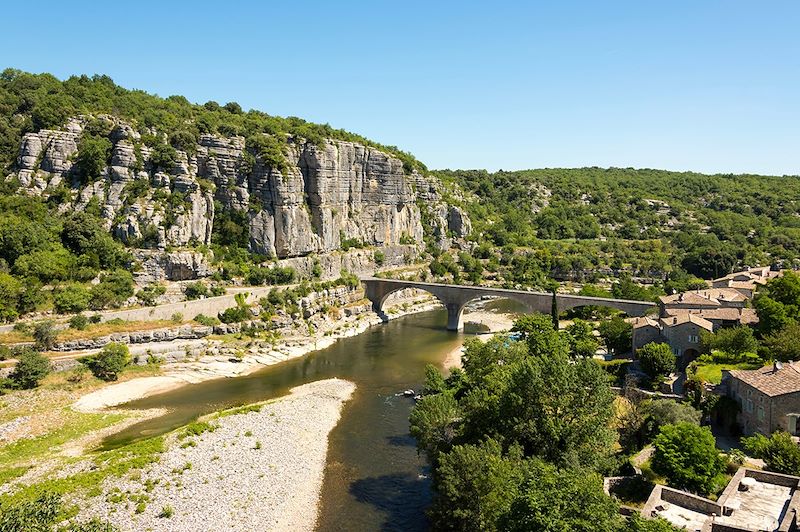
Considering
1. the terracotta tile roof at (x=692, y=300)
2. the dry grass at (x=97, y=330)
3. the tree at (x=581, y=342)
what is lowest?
the tree at (x=581, y=342)

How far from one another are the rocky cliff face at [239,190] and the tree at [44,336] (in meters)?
19.8

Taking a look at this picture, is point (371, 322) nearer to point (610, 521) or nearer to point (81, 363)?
point (81, 363)

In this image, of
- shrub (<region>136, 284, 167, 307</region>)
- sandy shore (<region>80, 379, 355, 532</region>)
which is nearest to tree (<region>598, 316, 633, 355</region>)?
sandy shore (<region>80, 379, 355, 532</region>)

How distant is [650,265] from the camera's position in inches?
3536

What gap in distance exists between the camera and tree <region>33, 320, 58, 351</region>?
41719 millimetres

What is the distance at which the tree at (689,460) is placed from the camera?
19.7 meters

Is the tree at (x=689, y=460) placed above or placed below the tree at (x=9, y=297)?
below

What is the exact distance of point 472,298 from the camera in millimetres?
63188

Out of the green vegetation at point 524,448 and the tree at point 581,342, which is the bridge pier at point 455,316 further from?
the green vegetation at point 524,448

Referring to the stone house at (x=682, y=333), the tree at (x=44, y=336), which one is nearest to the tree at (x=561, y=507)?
the stone house at (x=682, y=333)

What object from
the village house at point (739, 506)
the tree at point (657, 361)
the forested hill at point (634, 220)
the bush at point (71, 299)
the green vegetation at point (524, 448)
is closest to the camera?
the green vegetation at point (524, 448)

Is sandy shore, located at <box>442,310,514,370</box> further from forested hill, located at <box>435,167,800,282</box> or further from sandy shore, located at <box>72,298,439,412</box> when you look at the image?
forested hill, located at <box>435,167,800,282</box>

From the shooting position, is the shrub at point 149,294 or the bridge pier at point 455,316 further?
the bridge pier at point 455,316

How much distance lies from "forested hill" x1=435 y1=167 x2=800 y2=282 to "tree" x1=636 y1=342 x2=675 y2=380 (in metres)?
53.8
